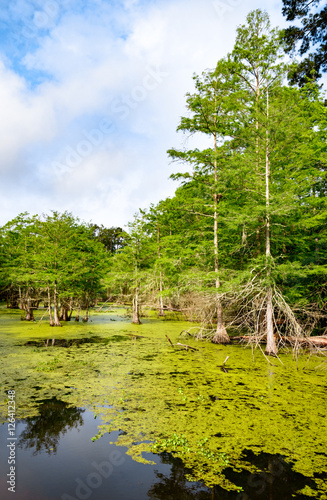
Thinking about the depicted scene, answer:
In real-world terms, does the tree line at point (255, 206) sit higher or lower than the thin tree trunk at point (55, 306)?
higher

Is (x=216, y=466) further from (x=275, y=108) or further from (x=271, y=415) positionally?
(x=275, y=108)

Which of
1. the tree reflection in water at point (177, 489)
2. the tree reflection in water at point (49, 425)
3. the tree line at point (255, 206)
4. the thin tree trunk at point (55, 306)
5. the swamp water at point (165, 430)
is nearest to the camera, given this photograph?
the tree reflection in water at point (177, 489)

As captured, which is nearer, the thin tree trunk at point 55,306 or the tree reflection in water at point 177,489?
the tree reflection in water at point 177,489

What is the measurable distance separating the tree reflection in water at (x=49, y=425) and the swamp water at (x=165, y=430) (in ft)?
0.08

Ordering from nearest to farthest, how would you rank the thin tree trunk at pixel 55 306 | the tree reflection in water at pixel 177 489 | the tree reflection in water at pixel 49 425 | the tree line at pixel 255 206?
1. the tree reflection in water at pixel 177 489
2. the tree reflection in water at pixel 49 425
3. the tree line at pixel 255 206
4. the thin tree trunk at pixel 55 306

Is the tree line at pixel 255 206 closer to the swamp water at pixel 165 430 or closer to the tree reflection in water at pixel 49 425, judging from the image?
the swamp water at pixel 165 430

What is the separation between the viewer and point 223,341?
16.0 metres

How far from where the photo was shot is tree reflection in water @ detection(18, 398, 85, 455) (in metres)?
5.59

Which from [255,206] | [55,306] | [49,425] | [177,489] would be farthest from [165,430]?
[55,306]

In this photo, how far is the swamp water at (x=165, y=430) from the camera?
4488 millimetres

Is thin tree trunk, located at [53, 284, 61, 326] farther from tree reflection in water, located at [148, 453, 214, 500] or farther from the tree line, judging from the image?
tree reflection in water, located at [148, 453, 214, 500]

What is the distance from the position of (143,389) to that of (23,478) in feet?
13.5

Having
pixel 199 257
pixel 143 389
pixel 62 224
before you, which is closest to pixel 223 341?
pixel 199 257

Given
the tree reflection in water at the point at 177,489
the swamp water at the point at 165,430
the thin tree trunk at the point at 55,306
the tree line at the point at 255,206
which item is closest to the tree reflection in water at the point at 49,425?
the swamp water at the point at 165,430
